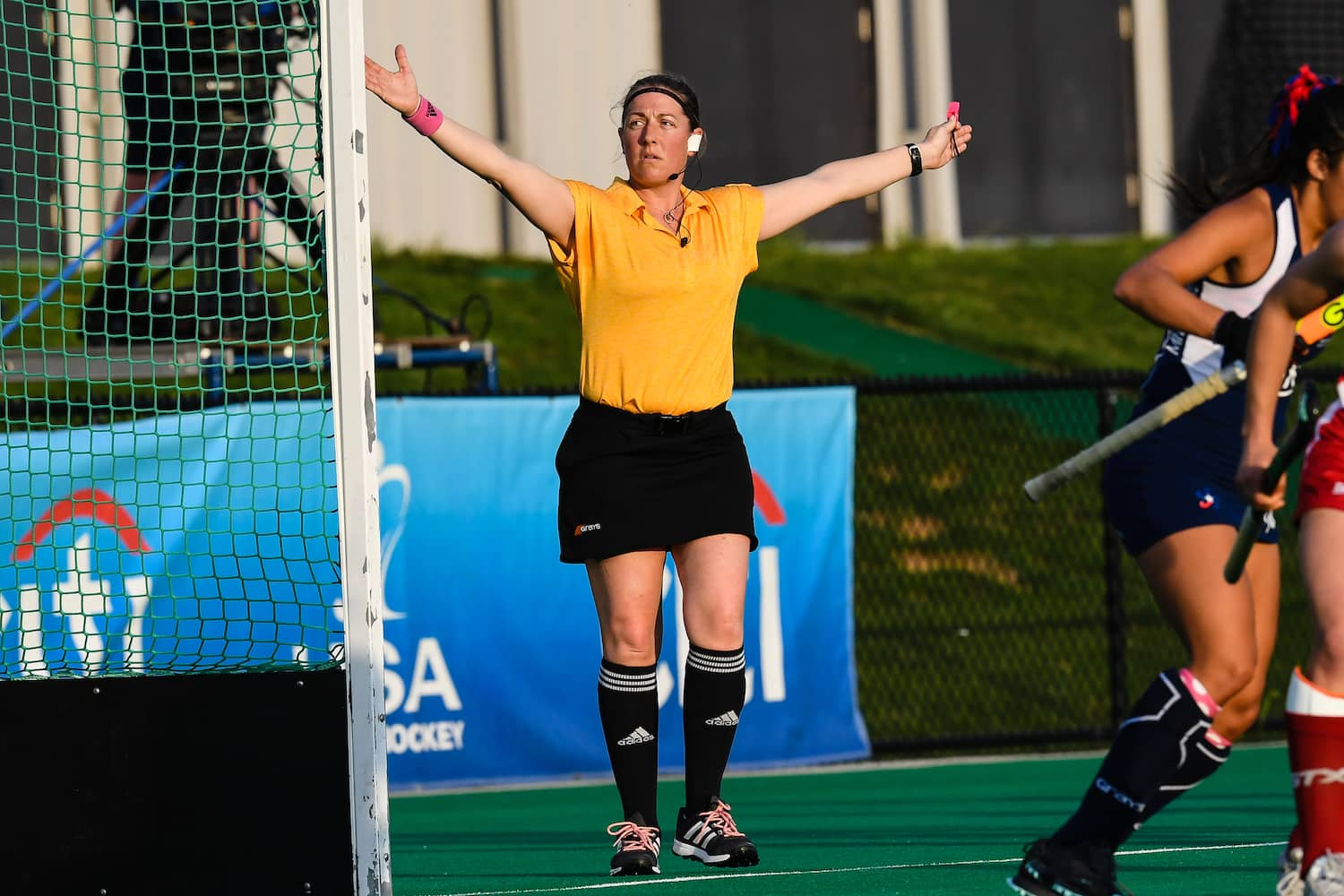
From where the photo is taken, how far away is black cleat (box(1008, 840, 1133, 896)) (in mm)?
3920

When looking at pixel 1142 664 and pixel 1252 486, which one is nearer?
pixel 1252 486

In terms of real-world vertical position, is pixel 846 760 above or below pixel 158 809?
below

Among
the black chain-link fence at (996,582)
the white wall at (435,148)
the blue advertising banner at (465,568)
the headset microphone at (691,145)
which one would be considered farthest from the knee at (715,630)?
the white wall at (435,148)

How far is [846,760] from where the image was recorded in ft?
29.5

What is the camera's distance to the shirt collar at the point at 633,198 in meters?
4.92

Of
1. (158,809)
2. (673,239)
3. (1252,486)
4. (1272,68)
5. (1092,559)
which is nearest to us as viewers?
(1252,486)

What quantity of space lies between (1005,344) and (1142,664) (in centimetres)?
525

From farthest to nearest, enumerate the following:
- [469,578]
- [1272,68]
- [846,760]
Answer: [1272,68] → [846,760] → [469,578]

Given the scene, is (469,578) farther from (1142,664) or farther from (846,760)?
(1142,664)

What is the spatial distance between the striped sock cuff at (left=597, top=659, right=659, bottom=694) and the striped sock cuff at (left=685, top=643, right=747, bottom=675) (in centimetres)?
13

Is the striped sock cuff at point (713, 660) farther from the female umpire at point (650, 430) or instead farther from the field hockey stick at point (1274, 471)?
the field hockey stick at point (1274, 471)

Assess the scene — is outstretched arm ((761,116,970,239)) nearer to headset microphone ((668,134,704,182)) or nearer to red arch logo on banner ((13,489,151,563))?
headset microphone ((668,134,704,182))

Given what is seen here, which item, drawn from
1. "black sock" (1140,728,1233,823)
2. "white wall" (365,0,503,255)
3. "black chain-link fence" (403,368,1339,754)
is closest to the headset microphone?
"black sock" (1140,728,1233,823)

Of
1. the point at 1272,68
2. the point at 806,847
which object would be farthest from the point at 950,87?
the point at 806,847
